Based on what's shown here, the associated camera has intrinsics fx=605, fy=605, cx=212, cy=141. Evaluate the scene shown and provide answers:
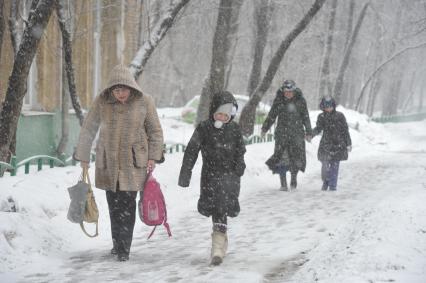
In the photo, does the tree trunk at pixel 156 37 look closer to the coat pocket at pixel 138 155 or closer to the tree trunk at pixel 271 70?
the coat pocket at pixel 138 155

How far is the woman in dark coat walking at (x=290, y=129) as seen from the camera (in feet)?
35.7

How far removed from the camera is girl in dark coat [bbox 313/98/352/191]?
11.0 meters

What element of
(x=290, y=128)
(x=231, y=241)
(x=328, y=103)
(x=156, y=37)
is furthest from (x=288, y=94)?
(x=231, y=241)

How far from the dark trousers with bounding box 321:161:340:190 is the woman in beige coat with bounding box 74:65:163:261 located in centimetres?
579

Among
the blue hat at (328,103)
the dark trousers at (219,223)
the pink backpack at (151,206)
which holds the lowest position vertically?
the dark trousers at (219,223)

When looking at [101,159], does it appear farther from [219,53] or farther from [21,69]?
[219,53]

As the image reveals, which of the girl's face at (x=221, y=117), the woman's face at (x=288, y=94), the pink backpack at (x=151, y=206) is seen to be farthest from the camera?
the woman's face at (x=288, y=94)

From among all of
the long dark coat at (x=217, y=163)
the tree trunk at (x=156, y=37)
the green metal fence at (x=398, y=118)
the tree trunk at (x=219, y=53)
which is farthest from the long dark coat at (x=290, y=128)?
the green metal fence at (x=398, y=118)

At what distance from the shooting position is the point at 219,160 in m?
6.03

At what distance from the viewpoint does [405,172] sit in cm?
1427

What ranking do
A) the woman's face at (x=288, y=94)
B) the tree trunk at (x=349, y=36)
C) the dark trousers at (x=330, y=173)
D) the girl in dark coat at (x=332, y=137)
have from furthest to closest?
1. the tree trunk at (x=349, y=36)
2. the dark trousers at (x=330, y=173)
3. the girl in dark coat at (x=332, y=137)
4. the woman's face at (x=288, y=94)

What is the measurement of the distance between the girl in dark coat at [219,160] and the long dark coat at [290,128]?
16.1 ft

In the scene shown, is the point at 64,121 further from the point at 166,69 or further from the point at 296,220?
the point at 166,69

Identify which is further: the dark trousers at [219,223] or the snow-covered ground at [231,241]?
the dark trousers at [219,223]
